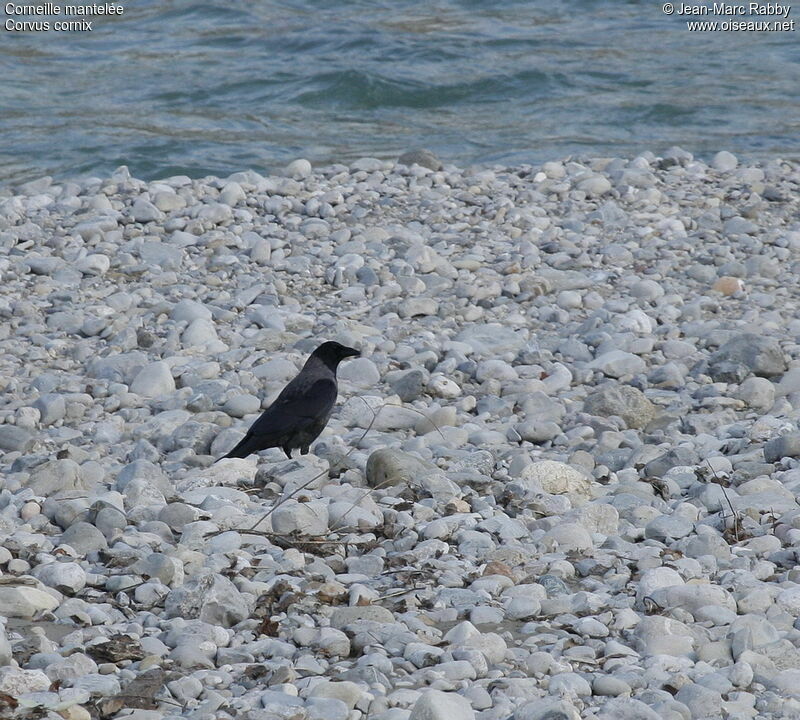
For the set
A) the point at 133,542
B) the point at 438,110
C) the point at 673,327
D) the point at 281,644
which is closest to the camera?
the point at 281,644

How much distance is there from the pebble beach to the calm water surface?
244cm

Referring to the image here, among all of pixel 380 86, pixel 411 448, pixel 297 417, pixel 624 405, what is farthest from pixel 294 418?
pixel 380 86

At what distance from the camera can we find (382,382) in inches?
229

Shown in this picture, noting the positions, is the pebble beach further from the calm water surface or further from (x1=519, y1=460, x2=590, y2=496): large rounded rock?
the calm water surface

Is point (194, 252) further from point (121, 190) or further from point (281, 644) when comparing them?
point (281, 644)

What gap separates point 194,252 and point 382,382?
2.24 meters

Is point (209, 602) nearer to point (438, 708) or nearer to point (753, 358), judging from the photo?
point (438, 708)

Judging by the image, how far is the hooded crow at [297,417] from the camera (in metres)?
4.78

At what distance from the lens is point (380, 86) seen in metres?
13.9

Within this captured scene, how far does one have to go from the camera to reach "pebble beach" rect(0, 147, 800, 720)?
117 inches

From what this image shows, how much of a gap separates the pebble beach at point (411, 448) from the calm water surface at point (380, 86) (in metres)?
2.44

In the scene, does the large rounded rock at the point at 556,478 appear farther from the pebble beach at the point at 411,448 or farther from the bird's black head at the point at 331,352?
the bird's black head at the point at 331,352

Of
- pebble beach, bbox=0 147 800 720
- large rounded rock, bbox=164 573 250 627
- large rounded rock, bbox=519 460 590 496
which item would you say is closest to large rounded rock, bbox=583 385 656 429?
pebble beach, bbox=0 147 800 720

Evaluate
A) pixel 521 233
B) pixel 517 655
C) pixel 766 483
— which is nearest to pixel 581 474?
pixel 766 483
